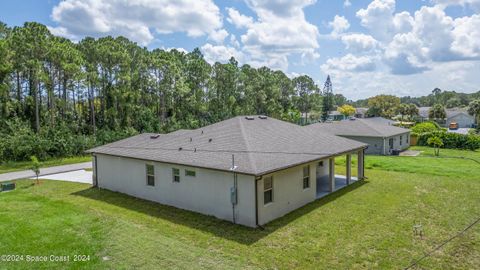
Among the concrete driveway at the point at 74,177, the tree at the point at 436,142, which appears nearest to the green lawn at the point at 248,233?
the concrete driveway at the point at 74,177

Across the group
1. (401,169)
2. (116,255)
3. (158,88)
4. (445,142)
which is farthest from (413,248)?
(158,88)

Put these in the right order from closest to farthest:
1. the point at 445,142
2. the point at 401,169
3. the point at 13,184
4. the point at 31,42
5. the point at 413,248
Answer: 1. the point at 413,248
2. the point at 13,184
3. the point at 401,169
4. the point at 31,42
5. the point at 445,142

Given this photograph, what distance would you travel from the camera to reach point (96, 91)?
1289 inches

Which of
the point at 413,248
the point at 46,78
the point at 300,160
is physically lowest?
the point at 413,248

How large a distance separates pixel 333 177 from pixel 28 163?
70.5 feet

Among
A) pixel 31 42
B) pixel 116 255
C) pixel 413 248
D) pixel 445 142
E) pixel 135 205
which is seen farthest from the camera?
pixel 445 142

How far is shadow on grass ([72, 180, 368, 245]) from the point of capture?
31.4ft

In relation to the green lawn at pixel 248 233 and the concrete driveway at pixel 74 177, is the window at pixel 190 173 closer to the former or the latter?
the green lawn at pixel 248 233

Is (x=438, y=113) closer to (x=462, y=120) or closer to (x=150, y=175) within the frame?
(x=462, y=120)

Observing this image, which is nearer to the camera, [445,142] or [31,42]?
[31,42]

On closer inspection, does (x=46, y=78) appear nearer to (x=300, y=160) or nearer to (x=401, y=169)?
(x=300, y=160)

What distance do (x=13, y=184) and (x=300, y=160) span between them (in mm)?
14141

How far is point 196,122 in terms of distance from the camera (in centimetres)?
3806

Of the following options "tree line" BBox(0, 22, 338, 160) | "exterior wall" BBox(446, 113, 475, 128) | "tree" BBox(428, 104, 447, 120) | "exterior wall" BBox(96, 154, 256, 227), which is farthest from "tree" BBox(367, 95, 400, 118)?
"exterior wall" BBox(96, 154, 256, 227)
